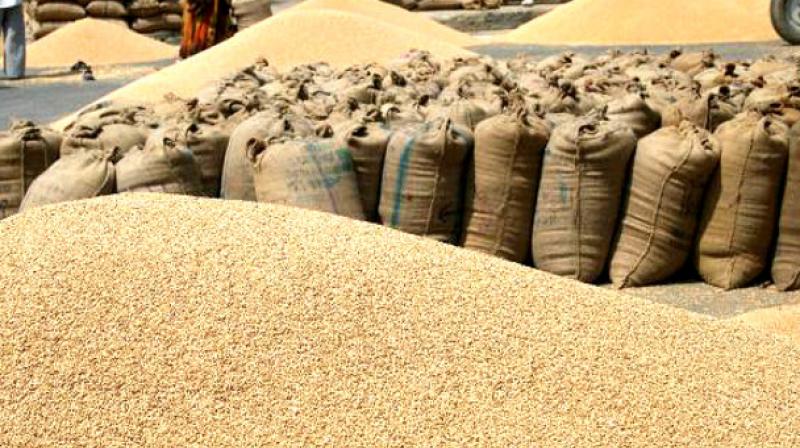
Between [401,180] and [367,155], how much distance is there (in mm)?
153

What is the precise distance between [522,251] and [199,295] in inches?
69.5

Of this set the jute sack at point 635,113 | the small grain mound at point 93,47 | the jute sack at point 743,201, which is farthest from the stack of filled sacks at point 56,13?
the jute sack at point 743,201

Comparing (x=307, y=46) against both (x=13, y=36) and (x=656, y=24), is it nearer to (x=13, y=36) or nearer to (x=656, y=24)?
(x=13, y=36)

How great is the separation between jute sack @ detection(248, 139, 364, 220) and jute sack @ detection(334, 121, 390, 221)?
0.14ft

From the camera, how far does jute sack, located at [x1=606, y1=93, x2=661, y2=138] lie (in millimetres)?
4859

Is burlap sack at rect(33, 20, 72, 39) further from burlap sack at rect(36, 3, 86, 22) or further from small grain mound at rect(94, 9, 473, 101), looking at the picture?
small grain mound at rect(94, 9, 473, 101)

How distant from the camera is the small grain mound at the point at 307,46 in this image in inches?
362

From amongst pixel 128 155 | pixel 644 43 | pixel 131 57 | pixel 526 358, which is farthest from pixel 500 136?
pixel 131 57

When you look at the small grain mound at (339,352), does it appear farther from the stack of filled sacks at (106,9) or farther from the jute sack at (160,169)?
the stack of filled sacks at (106,9)

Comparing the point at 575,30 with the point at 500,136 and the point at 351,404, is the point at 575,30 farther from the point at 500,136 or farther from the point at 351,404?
the point at 351,404

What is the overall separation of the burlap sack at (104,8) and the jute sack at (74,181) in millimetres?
13001

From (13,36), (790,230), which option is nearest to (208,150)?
(790,230)

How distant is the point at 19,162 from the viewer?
4746 millimetres

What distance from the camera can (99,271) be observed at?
316 cm
